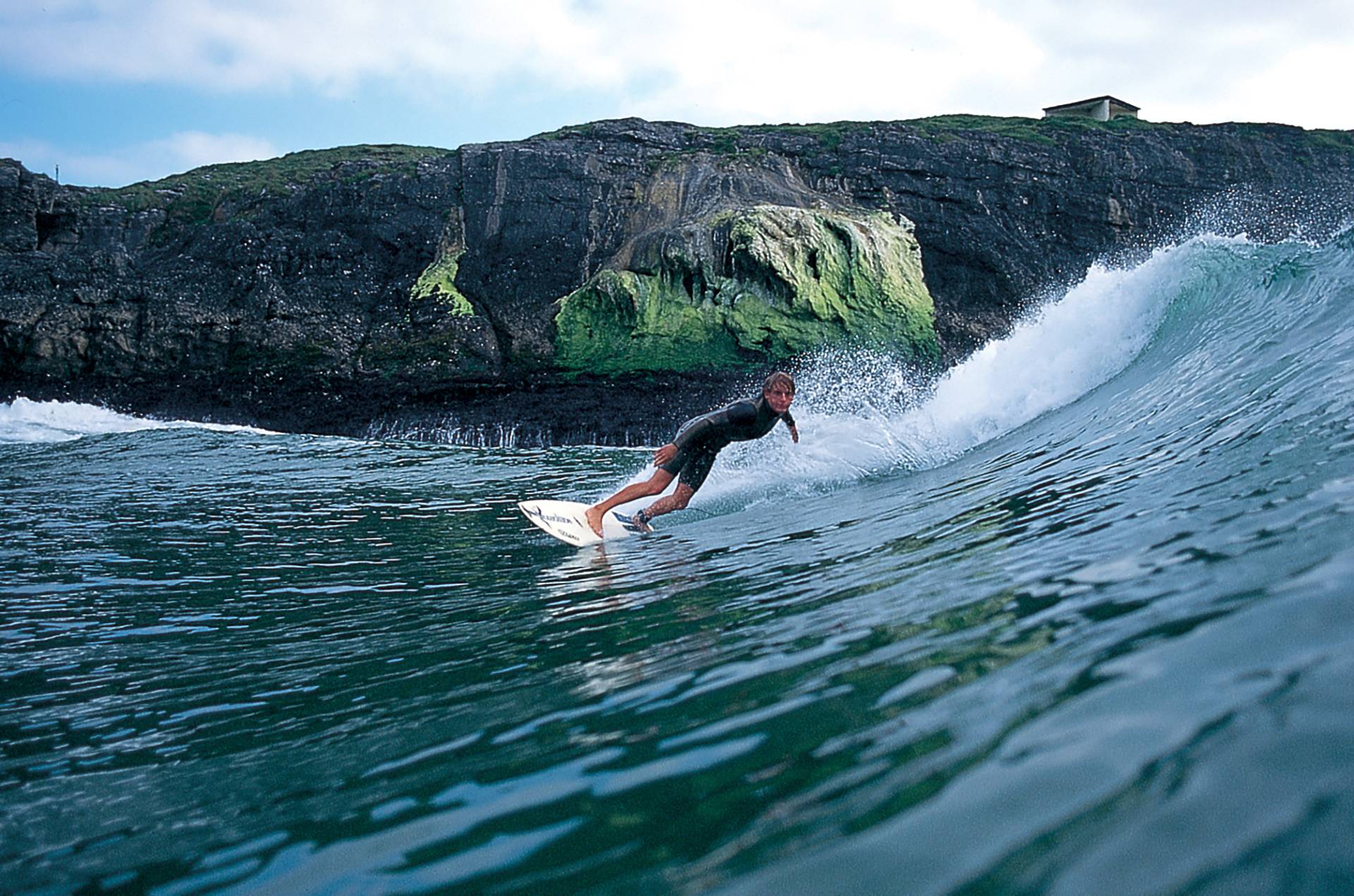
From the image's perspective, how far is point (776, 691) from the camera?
2.47 metres

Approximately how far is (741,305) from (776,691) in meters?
20.4

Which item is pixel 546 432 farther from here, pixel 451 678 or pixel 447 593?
pixel 451 678

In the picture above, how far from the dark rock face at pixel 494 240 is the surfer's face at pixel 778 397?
1266cm

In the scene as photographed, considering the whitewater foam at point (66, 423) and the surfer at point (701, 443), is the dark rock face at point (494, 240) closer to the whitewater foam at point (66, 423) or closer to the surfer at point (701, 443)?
the whitewater foam at point (66, 423)

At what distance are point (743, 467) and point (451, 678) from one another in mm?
6814

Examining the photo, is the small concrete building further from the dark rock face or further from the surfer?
the surfer

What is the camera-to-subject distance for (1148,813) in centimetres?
139

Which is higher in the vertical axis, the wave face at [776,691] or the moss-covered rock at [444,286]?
the moss-covered rock at [444,286]

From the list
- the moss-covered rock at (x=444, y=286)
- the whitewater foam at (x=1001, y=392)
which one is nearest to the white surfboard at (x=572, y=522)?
the whitewater foam at (x=1001, y=392)

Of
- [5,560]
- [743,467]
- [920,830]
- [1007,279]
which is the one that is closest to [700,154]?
[1007,279]

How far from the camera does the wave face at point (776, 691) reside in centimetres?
149

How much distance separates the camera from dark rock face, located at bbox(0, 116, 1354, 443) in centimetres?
2253

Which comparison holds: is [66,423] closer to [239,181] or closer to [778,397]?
[239,181]

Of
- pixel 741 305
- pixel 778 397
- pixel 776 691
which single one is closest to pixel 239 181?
pixel 741 305
